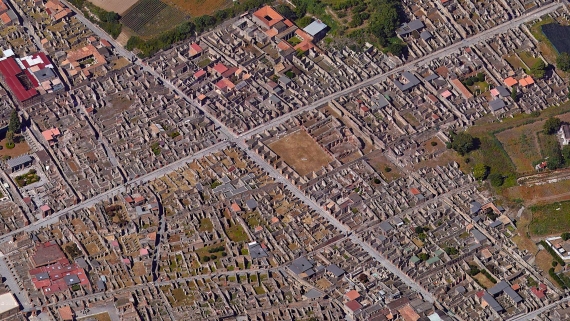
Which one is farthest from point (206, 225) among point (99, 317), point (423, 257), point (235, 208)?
point (423, 257)

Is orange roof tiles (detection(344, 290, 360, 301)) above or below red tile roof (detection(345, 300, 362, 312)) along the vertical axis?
above

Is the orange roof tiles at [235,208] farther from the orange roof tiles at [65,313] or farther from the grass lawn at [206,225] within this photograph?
the orange roof tiles at [65,313]

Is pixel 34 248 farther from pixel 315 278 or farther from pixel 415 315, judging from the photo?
pixel 415 315

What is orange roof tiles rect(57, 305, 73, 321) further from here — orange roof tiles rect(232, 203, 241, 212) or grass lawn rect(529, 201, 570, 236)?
grass lawn rect(529, 201, 570, 236)

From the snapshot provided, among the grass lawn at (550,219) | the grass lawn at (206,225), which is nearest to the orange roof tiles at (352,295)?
the grass lawn at (206,225)

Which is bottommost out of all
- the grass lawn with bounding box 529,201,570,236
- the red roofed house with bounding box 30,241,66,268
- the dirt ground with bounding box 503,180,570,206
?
the red roofed house with bounding box 30,241,66,268

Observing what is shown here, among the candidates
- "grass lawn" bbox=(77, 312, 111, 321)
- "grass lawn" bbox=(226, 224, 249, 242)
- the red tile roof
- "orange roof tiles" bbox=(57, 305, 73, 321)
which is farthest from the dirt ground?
"orange roof tiles" bbox=(57, 305, 73, 321)

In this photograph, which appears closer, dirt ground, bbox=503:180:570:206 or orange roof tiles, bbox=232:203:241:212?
orange roof tiles, bbox=232:203:241:212

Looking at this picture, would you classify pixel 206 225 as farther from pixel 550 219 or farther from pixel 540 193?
pixel 550 219
